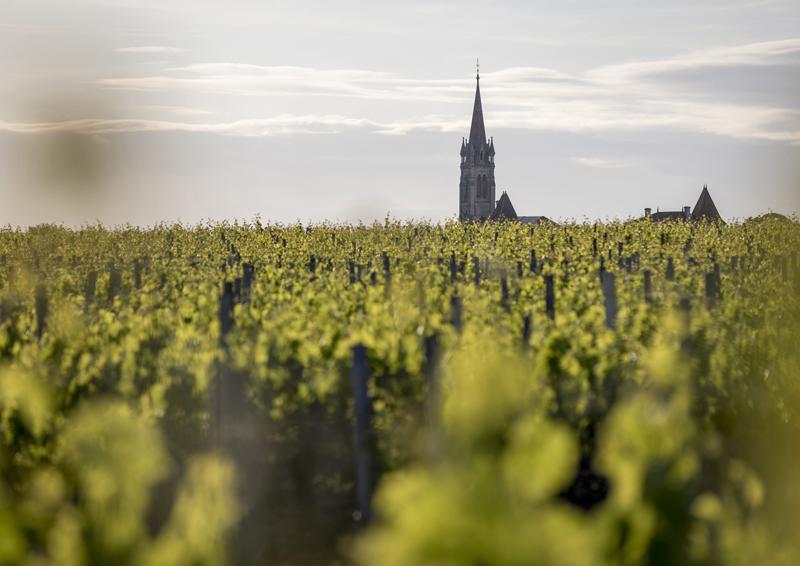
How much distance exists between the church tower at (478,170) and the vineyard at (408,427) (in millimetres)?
70737

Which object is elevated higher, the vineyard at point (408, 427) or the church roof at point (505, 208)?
the church roof at point (505, 208)

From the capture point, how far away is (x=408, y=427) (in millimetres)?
7852

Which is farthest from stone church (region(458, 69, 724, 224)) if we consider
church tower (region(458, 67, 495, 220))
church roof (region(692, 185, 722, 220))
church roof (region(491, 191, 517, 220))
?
church roof (region(692, 185, 722, 220))

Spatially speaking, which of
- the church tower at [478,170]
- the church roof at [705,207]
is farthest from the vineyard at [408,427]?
the church tower at [478,170]

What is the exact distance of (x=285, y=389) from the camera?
873 centimetres

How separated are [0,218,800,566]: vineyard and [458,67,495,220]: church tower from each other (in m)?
70.7

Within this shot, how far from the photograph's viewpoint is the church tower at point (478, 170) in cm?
8669

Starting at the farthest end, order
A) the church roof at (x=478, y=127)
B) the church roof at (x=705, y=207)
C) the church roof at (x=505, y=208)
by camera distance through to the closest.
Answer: the church roof at (x=478, y=127) → the church roof at (x=505, y=208) → the church roof at (x=705, y=207)

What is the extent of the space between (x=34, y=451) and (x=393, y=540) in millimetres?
5956

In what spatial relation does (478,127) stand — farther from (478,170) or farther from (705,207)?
(705,207)

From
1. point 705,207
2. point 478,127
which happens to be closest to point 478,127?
point 478,127

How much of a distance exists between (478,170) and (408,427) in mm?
79645

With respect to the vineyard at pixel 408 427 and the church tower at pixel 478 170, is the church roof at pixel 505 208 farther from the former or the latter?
the vineyard at pixel 408 427

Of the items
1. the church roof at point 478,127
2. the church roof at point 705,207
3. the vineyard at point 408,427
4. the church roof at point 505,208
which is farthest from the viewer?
the church roof at point 478,127
